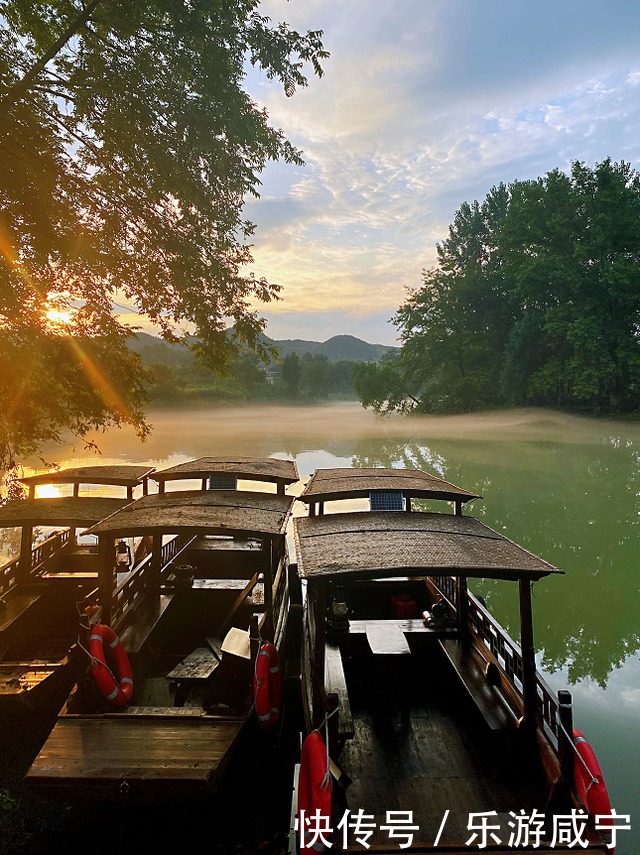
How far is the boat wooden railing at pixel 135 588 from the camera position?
7.79 metres

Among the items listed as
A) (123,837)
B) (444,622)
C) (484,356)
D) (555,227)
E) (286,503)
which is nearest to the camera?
(123,837)

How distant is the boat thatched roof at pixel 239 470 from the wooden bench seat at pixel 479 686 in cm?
458

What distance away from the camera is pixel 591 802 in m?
3.91

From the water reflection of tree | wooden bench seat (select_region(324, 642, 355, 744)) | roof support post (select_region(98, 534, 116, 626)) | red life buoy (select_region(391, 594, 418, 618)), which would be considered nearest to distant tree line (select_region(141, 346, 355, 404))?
the water reflection of tree

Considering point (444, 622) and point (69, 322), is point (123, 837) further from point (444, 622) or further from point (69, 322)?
point (69, 322)

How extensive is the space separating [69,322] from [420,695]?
9956 millimetres

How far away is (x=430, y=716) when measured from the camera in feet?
19.9

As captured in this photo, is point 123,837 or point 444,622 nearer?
point 123,837

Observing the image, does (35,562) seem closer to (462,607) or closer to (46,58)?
(462,607)

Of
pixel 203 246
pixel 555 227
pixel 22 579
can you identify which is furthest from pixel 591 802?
pixel 555 227

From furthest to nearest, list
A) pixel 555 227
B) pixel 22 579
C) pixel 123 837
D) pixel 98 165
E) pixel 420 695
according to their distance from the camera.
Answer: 1. pixel 555 227
2. pixel 98 165
3. pixel 22 579
4. pixel 420 695
5. pixel 123 837

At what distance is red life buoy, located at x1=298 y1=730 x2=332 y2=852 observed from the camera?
3.86 meters

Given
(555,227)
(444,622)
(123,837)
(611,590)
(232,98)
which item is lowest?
(611,590)

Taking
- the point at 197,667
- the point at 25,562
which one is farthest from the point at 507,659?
the point at 25,562
